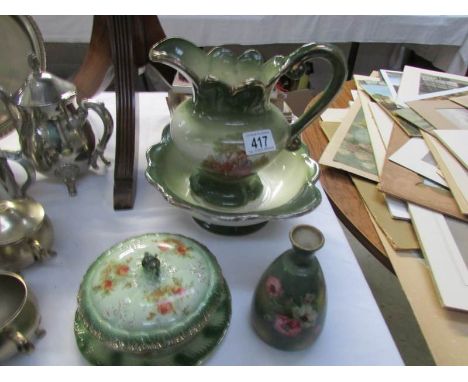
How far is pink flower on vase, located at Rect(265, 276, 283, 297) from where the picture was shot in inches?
13.9

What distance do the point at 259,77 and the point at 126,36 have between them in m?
0.20

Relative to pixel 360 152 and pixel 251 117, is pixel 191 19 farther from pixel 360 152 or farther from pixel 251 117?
pixel 251 117

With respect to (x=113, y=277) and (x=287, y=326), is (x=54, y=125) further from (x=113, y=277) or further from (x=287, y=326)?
(x=287, y=326)

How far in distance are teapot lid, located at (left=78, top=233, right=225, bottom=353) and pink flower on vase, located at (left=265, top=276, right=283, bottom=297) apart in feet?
0.17

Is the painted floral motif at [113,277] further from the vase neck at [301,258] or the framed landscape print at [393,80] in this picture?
the framed landscape print at [393,80]

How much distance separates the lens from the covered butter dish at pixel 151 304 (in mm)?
333

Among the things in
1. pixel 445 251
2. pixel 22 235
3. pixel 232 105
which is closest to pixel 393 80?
pixel 445 251

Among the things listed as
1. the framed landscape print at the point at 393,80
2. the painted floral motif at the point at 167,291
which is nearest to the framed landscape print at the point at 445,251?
the painted floral motif at the point at 167,291

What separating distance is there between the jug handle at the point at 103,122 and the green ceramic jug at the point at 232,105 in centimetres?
14

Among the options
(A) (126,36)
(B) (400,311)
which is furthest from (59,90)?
(B) (400,311)

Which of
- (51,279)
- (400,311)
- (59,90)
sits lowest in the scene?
(400,311)

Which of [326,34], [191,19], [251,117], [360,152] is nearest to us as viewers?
[251,117]

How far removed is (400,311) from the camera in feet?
3.15

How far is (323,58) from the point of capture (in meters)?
0.43
